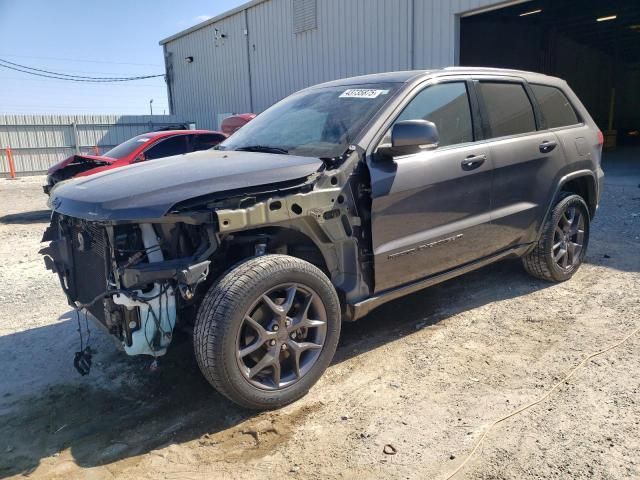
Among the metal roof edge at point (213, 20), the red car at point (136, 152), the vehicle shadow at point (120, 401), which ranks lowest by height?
the vehicle shadow at point (120, 401)

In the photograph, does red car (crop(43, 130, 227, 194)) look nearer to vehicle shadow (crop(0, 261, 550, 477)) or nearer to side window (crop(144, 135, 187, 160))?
side window (crop(144, 135, 187, 160))

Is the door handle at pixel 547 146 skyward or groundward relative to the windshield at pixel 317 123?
groundward

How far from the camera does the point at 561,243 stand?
4.79m

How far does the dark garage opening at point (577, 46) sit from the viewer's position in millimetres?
17234

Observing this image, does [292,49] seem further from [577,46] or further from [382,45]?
[577,46]

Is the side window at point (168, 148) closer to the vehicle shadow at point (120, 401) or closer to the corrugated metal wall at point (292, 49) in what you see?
the vehicle shadow at point (120, 401)

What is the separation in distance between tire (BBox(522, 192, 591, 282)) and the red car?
6265mm

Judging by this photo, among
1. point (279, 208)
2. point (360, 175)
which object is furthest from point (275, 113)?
point (279, 208)

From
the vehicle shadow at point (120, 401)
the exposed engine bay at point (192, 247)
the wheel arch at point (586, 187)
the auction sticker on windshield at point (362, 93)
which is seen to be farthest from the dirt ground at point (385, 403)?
the auction sticker on windshield at point (362, 93)

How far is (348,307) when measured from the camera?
3344 mm

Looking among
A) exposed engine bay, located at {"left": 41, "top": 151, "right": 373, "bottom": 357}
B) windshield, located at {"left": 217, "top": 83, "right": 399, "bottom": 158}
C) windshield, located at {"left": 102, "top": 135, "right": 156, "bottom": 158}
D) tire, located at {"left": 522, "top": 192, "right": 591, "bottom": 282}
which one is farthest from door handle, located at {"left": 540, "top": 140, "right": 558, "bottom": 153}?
windshield, located at {"left": 102, "top": 135, "right": 156, "bottom": 158}

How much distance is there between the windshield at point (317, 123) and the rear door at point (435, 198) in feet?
0.76

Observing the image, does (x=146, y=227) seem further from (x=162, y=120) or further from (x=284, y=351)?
(x=162, y=120)

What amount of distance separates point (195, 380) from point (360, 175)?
67.5 inches
